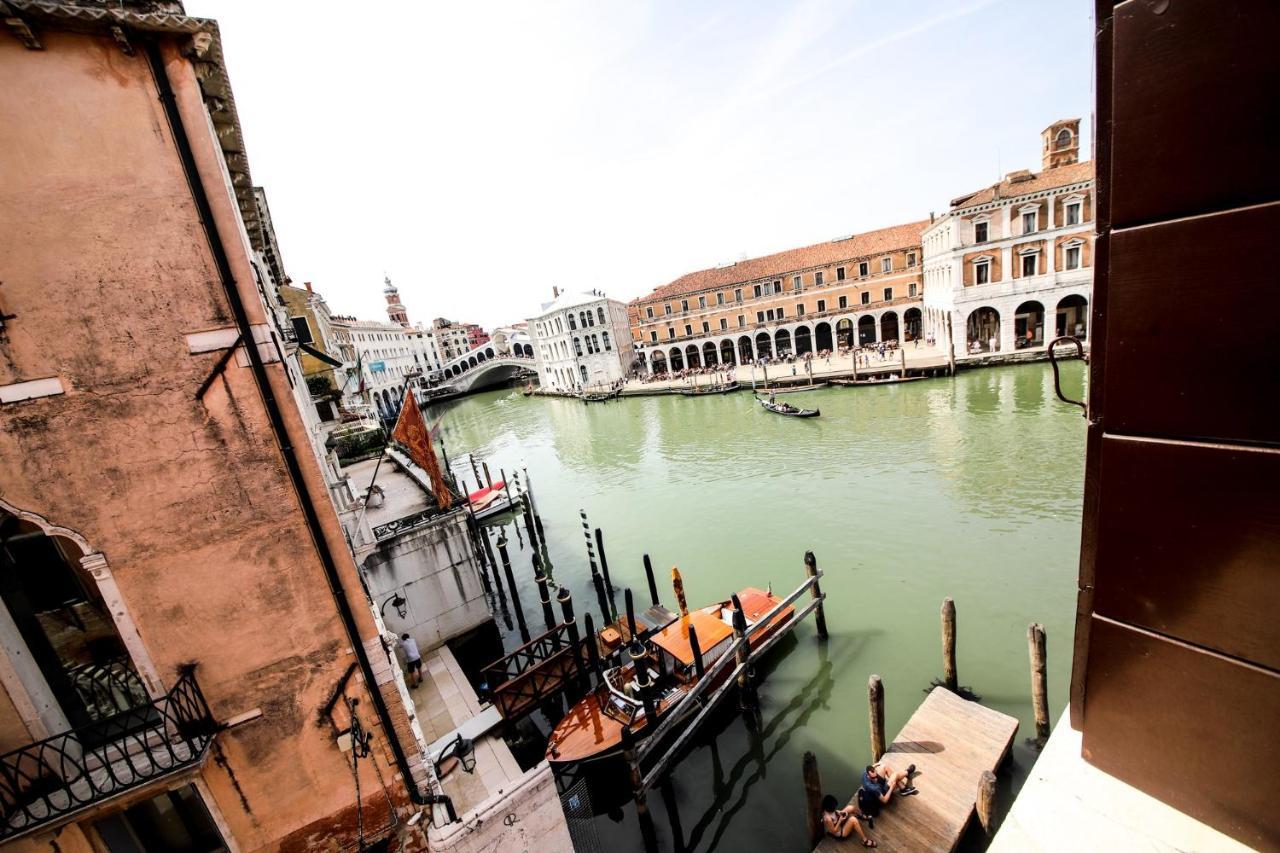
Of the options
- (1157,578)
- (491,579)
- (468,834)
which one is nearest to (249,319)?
(468,834)

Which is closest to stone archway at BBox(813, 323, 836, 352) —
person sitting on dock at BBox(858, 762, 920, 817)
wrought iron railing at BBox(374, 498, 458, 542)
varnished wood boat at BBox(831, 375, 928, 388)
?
varnished wood boat at BBox(831, 375, 928, 388)

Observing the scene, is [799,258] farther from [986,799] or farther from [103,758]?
[103,758]

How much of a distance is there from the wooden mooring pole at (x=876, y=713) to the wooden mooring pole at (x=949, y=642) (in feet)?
6.29

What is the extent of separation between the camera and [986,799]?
20.9ft

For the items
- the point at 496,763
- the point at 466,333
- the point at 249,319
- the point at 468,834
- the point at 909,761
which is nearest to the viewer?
the point at 249,319

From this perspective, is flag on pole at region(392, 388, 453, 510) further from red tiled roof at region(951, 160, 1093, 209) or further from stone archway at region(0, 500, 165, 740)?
red tiled roof at region(951, 160, 1093, 209)

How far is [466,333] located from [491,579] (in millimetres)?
91625

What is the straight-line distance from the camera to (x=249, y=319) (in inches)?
200

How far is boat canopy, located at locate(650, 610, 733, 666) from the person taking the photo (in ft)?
31.5

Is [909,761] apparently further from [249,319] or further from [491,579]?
[491,579]

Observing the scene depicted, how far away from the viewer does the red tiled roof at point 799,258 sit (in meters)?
40.1

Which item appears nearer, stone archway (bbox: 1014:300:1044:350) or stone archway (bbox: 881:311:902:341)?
stone archway (bbox: 1014:300:1044:350)

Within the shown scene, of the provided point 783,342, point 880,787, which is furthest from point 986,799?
point 783,342

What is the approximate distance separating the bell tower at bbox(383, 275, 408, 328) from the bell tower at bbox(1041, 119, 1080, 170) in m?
81.9
